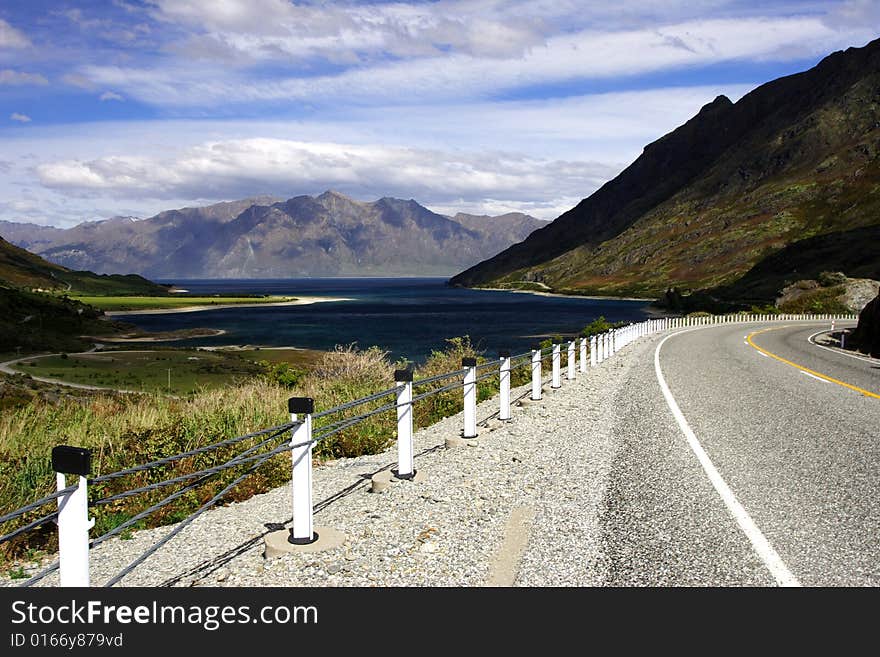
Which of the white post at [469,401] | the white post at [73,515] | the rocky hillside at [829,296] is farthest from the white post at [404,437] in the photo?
the rocky hillside at [829,296]

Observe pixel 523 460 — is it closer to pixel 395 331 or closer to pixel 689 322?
pixel 689 322

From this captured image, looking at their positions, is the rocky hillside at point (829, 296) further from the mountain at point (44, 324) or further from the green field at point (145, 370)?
the mountain at point (44, 324)

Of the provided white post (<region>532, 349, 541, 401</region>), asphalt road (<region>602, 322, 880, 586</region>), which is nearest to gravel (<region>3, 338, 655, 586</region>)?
asphalt road (<region>602, 322, 880, 586</region>)

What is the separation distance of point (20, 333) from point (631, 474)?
66.8 metres

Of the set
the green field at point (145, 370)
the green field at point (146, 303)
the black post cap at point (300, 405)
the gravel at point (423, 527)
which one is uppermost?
the black post cap at point (300, 405)

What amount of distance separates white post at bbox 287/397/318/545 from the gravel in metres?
0.32

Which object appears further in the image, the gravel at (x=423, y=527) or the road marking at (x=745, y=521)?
the gravel at (x=423, y=527)

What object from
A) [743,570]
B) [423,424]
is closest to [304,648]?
[743,570]

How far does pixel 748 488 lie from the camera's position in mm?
8141

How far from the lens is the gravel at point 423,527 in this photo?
5.74m

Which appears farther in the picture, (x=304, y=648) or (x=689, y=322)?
(x=689, y=322)

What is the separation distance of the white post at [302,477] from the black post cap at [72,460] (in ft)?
7.41

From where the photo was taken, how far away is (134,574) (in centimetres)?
605

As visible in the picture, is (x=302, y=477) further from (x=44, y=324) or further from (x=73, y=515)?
(x=44, y=324)
